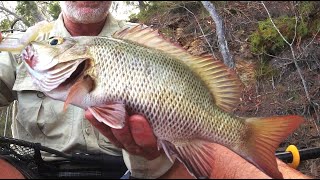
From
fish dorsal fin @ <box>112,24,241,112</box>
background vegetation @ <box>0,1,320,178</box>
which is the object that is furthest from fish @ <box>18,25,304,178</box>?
background vegetation @ <box>0,1,320,178</box>

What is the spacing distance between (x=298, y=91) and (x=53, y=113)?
6.76 m

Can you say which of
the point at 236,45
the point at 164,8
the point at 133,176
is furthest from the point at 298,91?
the point at 133,176

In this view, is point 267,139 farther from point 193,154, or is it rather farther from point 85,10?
point 85,10

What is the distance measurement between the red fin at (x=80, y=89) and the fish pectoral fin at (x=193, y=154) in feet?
1.00

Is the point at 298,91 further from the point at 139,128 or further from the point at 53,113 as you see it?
the point at 139,128

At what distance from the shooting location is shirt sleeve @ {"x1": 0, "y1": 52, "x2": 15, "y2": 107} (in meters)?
2.91

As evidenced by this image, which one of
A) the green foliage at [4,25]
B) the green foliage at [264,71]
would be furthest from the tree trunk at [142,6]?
the green foliage at [4,25]

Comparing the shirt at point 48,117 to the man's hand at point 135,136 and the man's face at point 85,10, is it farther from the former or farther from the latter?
the man's hand at point 135,136

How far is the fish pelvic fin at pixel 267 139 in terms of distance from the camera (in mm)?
1741

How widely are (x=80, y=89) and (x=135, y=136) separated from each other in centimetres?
24

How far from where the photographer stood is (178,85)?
6.04 ft

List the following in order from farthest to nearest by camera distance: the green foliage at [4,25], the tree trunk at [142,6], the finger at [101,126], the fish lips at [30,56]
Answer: the tree trunk at [142,6]
the green foliage at [4,25]
the fish lips at [30,56]
the finger at [101,126]

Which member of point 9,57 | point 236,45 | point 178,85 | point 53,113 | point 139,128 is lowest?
point 236,45

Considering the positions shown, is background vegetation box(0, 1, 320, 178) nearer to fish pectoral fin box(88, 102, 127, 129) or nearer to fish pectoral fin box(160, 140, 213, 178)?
fish pectoral fin box(160, 140, 213, 178)
